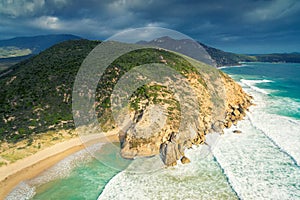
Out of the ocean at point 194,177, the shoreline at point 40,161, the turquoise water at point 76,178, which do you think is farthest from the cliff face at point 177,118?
the shoreline at point 40,161

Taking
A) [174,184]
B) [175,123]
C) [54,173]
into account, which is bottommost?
[54,173]

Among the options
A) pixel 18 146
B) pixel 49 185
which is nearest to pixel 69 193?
pixel 49 185

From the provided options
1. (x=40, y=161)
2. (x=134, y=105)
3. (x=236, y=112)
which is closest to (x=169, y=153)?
(x=134, y=105)

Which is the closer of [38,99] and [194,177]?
[194,177]

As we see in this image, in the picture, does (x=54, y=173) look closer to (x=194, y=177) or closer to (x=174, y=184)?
(x=174, y=184)

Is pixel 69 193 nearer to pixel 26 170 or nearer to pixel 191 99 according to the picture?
pixel 26 170

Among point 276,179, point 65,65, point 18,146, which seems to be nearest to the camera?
point 276,179
